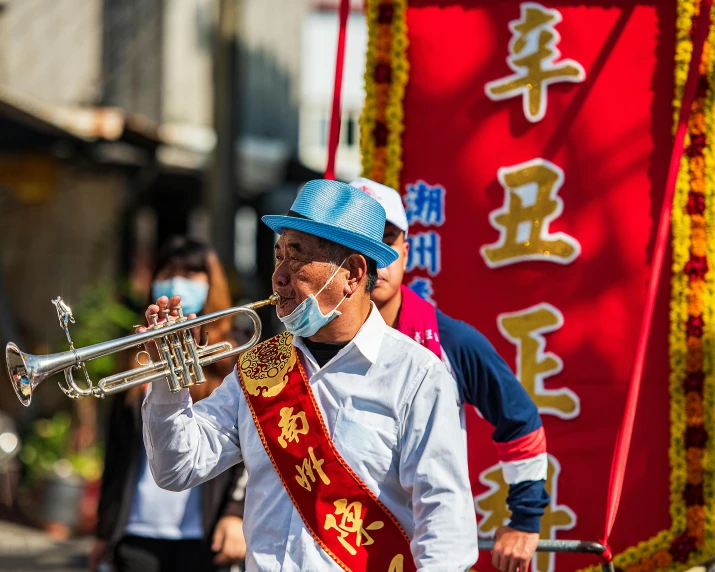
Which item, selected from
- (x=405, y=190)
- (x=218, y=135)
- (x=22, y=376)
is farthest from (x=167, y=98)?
(x=22, y=376)

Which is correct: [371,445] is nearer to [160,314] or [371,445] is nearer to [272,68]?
[160,314]

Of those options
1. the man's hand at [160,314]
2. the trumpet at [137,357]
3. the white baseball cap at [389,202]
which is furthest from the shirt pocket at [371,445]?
the white baseball cap at [389,202]

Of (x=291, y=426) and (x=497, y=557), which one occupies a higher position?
(x=291, y=426)

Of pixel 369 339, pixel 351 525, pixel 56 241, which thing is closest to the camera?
pixel 351 525

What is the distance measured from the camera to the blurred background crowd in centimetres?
988

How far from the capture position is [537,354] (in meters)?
4.42

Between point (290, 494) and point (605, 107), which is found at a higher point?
point (605, 107)

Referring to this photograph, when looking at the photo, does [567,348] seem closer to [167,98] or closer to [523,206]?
[523,206]

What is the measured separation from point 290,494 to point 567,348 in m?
1.93

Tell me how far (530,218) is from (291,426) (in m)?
1.94

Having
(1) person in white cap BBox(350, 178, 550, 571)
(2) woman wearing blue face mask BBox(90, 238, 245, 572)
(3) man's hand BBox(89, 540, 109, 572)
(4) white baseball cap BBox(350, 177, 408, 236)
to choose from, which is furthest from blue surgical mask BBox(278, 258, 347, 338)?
(3) man's hand BBox(89, 540, 109, 572)

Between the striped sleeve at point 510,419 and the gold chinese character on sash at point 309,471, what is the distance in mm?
820

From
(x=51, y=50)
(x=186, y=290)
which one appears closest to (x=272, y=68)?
(x=51, y=50)

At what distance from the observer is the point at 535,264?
14.5 ft
